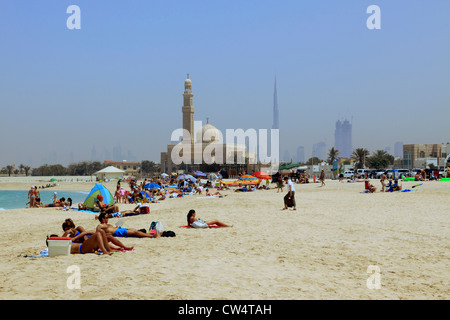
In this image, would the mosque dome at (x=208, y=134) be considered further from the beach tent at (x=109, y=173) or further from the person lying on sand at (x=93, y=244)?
the person lying on sand at (x=93, y=244)

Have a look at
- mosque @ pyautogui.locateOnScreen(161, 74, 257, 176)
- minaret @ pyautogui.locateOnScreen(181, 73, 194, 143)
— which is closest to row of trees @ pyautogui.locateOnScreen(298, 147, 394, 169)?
mosque @ pyautogui.locateOnScreen(161, 74, 257, 176)

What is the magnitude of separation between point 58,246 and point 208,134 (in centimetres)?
8291

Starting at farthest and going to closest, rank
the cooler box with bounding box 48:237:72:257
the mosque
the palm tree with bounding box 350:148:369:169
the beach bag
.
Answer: the mosque, the palm tree with bounding box 350:148:369:169, the beach bag, the cooler box with bounding box 48:237:72:257

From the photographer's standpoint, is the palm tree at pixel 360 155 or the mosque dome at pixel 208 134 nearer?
the palm tree at pixel 360 155

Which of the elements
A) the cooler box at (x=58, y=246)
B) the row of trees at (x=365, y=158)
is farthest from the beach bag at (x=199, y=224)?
the row of trees at (x=365, y=158)

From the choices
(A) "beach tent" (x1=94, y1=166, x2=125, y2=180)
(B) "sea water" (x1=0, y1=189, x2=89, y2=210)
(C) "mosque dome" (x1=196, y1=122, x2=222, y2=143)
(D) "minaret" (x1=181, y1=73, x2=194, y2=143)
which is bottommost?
(B) "sea water" (x1=0, y1=189, x2=89, y2=210)

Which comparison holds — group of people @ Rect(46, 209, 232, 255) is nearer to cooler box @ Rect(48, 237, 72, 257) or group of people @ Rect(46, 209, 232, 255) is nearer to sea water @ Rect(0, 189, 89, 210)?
cooler box @ Rect(48, 237, 72, 257)

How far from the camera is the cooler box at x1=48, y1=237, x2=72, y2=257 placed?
7.05 meters

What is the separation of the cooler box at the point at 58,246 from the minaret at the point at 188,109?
8293 cm

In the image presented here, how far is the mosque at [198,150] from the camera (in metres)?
83.2

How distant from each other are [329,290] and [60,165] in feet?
433

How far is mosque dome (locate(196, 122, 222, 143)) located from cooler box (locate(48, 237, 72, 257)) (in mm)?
82010

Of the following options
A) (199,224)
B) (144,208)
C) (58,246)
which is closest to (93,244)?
(58,246)
